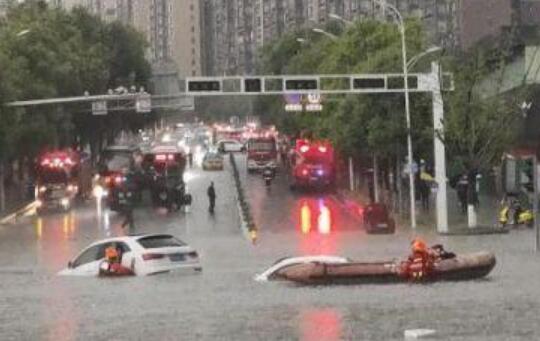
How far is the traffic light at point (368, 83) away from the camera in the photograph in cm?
5388

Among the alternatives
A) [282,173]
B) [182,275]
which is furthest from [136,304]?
[282,173]

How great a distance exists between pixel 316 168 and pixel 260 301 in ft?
183

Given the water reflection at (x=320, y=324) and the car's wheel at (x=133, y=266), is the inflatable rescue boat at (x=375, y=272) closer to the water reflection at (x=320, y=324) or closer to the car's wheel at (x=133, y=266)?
the water reflection at (x=320, y=324)

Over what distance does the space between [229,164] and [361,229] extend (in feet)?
199

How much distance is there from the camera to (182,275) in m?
30.4

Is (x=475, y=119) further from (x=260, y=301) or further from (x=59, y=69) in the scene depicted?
(x=59, y=69)

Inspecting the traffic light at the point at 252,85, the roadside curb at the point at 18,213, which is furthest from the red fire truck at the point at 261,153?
the traffic light at the point at 252,85

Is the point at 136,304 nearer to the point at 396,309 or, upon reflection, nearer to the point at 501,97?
the point at 396,309

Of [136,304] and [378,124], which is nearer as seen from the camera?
[136,304]

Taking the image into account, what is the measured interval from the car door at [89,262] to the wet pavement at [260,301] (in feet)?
2.51

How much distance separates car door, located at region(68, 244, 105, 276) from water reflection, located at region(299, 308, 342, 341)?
12975 mm

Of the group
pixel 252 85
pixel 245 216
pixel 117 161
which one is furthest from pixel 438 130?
pixel 117 161

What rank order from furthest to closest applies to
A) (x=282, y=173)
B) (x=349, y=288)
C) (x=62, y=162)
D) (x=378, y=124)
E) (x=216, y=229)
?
(x=282, y=173) < (x=62, y=162) < (x=378, y=124) < (x=216, y=229) < (x=349, y=288)

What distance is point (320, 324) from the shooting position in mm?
17625
